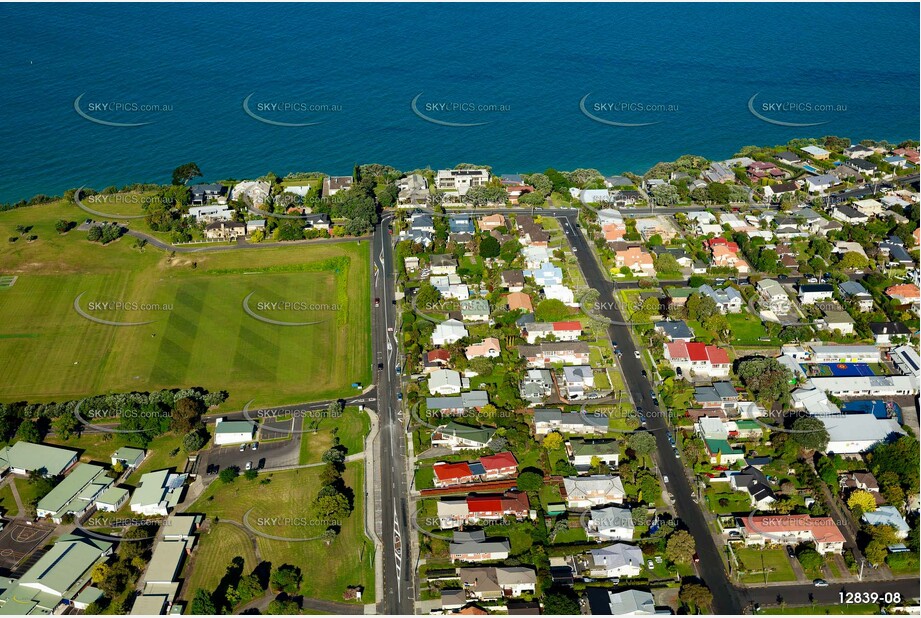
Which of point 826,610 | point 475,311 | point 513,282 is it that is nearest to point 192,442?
point 475,311

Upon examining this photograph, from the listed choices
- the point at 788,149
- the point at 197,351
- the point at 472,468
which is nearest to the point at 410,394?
the point at 472,468

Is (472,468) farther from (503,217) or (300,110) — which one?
(300,110)

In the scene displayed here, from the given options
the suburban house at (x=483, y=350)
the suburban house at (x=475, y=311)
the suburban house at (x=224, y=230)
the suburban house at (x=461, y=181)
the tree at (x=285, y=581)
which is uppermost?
the suburban house at (x=461, y=181)

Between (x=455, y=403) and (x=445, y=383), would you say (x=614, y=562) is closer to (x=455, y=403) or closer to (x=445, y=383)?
(x=455, y=403)

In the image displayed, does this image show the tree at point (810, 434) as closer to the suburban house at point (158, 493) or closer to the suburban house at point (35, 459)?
the suburban house at point (158, 493)

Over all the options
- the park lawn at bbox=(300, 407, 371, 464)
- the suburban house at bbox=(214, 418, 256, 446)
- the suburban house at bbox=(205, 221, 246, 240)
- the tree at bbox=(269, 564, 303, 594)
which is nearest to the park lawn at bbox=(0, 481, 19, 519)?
the suburban house at bbox=(214, 418, 256, 446)

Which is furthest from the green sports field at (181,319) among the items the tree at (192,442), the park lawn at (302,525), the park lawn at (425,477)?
the park lawn at (425,477)
